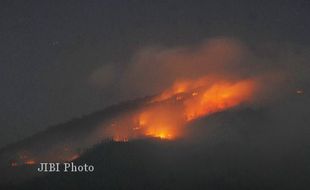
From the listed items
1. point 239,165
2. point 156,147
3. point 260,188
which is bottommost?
point 260,188

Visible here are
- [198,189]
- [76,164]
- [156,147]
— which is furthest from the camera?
[76,164]

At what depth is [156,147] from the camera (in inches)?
4321

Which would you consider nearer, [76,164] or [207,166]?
[207,166]

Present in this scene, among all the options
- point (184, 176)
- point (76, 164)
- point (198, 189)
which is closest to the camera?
point (198, 189)

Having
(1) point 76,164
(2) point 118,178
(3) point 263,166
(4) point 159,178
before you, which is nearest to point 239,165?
(3) point 263,166

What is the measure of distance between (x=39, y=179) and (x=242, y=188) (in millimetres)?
50162

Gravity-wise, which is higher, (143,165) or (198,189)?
(143,165)

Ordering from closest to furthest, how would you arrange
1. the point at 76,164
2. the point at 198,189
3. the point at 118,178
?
the point at 198,189
the point at 118,178
the point at 76,164

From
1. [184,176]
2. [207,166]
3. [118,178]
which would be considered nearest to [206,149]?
[207,166]

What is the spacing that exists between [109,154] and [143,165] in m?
12.2

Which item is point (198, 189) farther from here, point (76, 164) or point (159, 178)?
point (76, 164)

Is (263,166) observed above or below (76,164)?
below

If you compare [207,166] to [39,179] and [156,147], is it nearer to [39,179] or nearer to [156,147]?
[156,147]

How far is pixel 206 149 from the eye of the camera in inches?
4341
